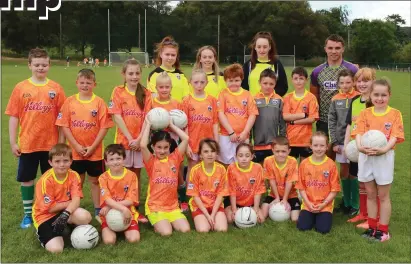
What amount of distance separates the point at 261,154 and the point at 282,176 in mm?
471

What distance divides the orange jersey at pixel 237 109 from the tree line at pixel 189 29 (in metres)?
50.5

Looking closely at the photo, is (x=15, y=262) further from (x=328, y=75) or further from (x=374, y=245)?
(x=328, y=75)

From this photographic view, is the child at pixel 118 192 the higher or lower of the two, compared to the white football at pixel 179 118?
lower

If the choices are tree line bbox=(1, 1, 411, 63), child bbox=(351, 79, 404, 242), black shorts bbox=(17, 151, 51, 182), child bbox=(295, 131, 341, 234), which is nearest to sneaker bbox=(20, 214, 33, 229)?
black shorts bbox=(17, 151, 51, 182)

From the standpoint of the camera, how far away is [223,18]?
227ft

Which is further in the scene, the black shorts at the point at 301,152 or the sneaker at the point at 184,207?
the black shorts at the point at 301,152

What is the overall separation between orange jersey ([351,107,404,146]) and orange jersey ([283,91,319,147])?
955 mm

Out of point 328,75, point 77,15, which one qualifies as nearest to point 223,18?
point 77,15

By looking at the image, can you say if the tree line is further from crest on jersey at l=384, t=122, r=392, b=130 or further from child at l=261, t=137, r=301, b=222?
crest on jersey at l=384, t=122, r=392, b=130

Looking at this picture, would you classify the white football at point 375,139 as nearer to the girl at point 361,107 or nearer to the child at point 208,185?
the girl at point 361,107

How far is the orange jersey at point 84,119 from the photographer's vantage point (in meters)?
5.12

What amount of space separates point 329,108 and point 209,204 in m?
2.10

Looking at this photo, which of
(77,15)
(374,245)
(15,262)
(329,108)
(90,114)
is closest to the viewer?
(15,262)

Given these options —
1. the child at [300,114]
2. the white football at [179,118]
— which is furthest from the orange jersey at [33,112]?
the child at [300,114]
